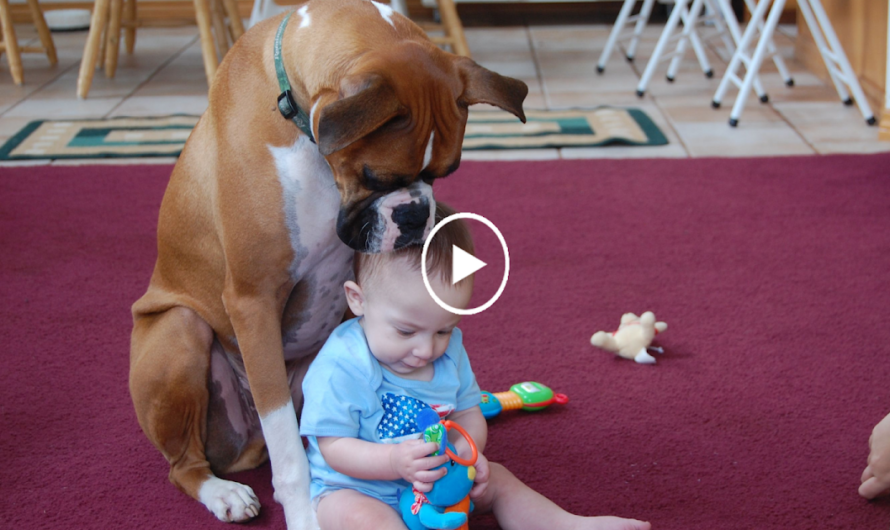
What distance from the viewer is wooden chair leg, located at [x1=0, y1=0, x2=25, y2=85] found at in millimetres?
4664

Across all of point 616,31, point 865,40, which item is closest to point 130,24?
point 616,31

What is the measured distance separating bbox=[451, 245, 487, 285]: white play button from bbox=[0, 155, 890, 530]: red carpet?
516 millimetres

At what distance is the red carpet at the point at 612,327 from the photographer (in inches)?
67.3

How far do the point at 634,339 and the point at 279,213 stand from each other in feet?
3.36

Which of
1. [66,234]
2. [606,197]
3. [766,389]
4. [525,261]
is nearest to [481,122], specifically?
[606,197]

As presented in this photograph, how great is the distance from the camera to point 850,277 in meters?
2.56

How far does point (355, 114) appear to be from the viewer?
4.16ft

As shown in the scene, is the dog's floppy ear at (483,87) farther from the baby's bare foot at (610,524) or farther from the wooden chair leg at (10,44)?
the wooden chair leg at (10,44)

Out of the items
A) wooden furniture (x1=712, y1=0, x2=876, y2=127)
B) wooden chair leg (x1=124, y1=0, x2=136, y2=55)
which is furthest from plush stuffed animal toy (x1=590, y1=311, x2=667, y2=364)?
wooden chair leg (x1=124, y1=0, x2=136, y2=55)

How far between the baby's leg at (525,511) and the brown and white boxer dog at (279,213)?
13.5 inches

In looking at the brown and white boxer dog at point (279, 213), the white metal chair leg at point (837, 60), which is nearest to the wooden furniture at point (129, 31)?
the brown and white boxer dog at point (279, 213)

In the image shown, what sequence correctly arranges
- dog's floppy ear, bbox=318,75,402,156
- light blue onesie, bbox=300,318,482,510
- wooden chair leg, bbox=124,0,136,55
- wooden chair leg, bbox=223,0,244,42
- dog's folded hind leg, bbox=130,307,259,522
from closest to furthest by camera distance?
1. dog's floppy ear, bbox=318,75,402,156
2. light blue onesie, bbox=300,318,482,510
3. dog's folded hind leg, bbox=130,307,259,522
4. wooden chair leg, bbox=223,0,244,42
5. wooden chair leg, bbox=124,0,136,55

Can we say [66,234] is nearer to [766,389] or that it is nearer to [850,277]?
[766,389]

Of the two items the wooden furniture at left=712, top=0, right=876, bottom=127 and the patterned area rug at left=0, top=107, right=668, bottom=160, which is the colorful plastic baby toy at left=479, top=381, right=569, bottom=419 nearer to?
the patterned area rug at left=0, top=107, right=668, bottom=160
